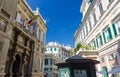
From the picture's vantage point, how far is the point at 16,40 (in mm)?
12828

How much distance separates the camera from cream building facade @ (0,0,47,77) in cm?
1036

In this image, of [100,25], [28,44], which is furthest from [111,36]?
[28,44]

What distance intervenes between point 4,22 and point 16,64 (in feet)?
18.4

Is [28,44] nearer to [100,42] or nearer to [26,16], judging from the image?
[26,16]

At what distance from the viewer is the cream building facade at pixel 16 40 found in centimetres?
1036

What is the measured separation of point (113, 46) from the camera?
13.9 meters

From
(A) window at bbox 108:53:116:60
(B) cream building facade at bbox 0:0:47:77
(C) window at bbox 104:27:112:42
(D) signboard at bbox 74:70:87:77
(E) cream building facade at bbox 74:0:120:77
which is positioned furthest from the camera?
(C) window at bbox 104:27:112:42

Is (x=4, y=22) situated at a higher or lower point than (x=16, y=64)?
higher

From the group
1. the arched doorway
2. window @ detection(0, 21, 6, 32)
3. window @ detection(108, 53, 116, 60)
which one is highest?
window @ detection(0, 21, 6, 32)

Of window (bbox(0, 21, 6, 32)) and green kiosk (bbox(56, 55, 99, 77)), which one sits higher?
window (bbox(0, 21, 6, 32))

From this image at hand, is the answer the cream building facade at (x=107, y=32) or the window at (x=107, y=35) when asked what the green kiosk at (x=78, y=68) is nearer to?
the cream building facade at (x=107, y=32)

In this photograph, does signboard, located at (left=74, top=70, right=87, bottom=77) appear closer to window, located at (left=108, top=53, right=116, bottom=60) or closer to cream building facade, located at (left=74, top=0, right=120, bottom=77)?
cream building facade, located at (left=74, top=0, right=120, bottom=77)

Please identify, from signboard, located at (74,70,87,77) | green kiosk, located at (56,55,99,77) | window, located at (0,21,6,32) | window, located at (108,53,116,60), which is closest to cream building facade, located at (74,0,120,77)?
window, located at (108,53,116,60)

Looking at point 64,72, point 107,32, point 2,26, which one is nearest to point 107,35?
point 107,32
